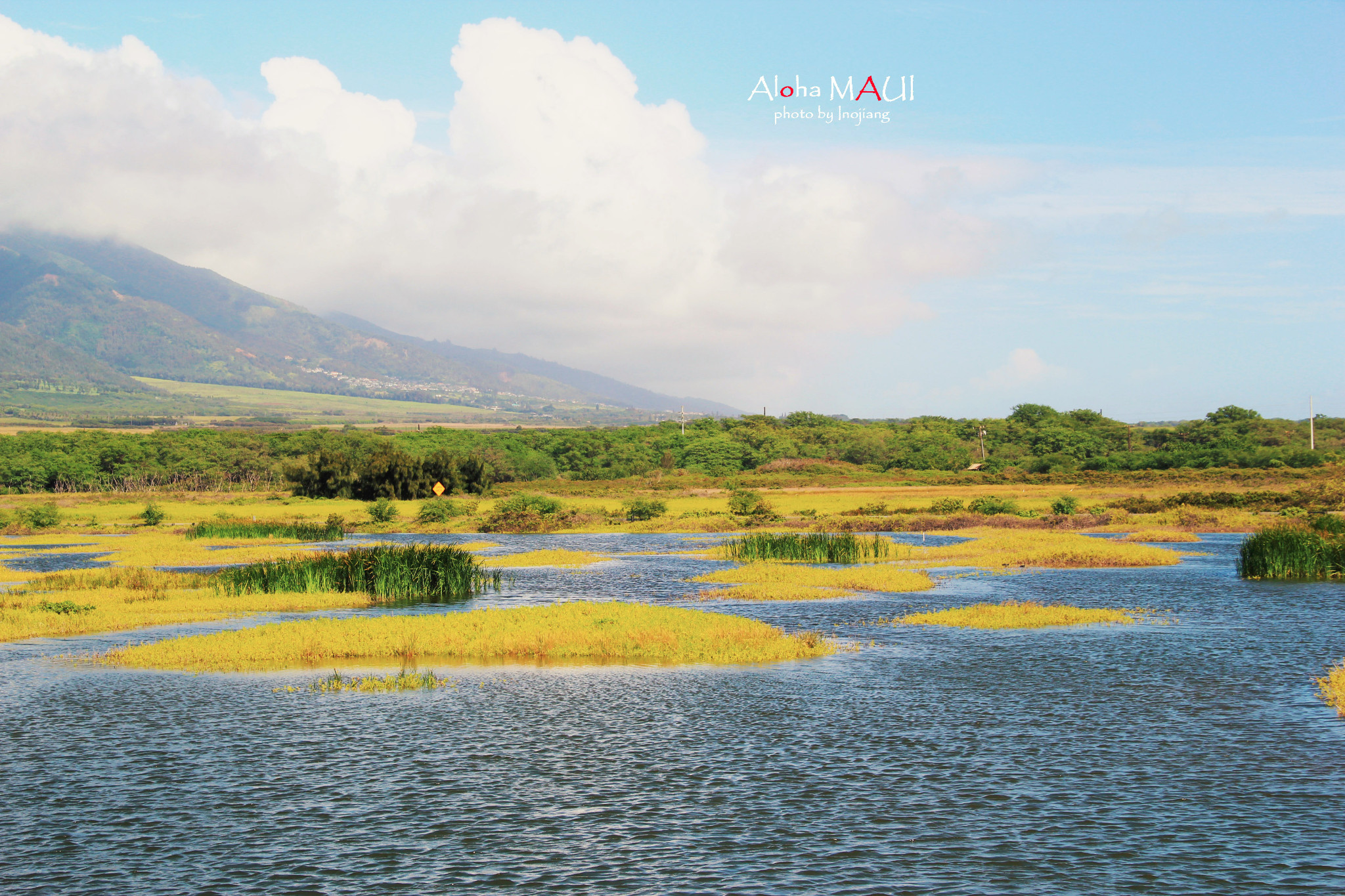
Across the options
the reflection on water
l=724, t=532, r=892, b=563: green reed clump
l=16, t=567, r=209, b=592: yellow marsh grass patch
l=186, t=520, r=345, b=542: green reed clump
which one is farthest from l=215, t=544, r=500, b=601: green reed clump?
l=186, t=520, r=345, b=542: green reed clump

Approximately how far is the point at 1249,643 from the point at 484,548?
44.4 m

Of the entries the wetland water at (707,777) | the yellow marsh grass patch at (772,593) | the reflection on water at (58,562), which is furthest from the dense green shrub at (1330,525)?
the reflection on water at (58,562)

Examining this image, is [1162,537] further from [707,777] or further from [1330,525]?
[707,777]

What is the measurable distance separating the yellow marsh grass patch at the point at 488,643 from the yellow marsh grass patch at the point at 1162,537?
3740 centimetres

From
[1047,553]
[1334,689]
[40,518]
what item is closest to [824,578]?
[1047,553]

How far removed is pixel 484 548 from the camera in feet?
209

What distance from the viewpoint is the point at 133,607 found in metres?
36.2

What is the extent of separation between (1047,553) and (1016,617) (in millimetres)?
19810

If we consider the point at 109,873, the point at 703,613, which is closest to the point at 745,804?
the point at 109,873

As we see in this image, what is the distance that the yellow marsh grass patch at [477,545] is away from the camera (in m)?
63.6

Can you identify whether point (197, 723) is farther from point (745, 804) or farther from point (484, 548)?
point (484, 548)

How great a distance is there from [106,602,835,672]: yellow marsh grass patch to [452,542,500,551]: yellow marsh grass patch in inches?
1261

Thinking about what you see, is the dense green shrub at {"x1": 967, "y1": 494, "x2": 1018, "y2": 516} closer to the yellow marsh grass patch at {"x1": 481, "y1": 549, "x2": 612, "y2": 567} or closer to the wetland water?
the yellow marsh grass patch at {"x1": 481, "y1": 549, "x2": 612, "y2": 567}

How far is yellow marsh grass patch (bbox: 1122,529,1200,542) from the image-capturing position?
2350 inches
